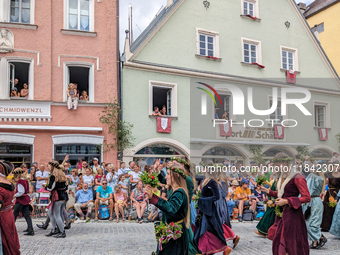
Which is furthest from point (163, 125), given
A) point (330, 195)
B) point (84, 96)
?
point (330, 195)

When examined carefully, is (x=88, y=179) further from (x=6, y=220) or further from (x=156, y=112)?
(x=6, y=220)

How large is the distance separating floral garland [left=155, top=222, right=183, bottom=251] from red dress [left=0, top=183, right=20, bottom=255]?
282cm

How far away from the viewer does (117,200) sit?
41.8 feet

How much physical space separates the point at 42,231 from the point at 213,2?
14.5m

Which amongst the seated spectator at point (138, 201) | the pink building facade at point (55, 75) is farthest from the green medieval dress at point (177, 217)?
the pink building facade at point (55, 75)

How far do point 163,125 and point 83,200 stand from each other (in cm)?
622

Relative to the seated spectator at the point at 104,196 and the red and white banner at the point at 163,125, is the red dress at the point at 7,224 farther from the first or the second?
the red and white banner at the point at 163,125

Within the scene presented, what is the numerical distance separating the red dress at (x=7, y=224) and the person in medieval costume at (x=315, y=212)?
243 inches

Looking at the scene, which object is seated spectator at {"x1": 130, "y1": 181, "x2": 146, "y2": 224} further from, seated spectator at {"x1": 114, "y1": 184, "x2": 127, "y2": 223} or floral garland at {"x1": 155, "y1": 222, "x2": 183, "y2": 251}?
floral garland at {"x1": 155, "y1": 222, "x2": 183, "y2": 251}

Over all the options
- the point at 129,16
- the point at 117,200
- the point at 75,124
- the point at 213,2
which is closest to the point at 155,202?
the point at 117,200

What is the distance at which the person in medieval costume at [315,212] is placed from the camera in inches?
333

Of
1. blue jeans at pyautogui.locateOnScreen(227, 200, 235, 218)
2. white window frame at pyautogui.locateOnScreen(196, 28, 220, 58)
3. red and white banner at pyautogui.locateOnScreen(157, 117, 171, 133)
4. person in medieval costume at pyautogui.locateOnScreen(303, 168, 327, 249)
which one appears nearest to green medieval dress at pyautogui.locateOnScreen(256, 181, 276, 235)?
person in medieval costume at pyautogui.locateOnScreen(303, 168, 327, 249)

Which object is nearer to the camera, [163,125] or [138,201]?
[138,201]

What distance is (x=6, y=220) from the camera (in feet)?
20.1
